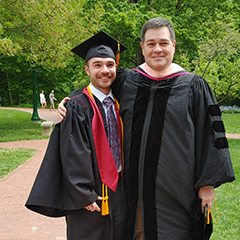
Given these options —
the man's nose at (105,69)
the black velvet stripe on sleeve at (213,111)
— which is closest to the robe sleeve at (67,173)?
the man's nose at (105,69)

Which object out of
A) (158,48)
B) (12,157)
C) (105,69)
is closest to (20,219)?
(105,69)

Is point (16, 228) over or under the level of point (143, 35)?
under

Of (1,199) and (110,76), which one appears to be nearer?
(110,76)

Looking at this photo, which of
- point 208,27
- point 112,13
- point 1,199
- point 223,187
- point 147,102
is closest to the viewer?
point 147,102

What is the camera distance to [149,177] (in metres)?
2.24

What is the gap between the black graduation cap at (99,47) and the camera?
2.37m

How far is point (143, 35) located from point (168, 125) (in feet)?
2.24

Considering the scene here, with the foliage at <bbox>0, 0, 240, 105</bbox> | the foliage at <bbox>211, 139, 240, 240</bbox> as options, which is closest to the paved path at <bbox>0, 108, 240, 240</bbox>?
the foliage at <bbox>211, 139, 240, 240</bbox>

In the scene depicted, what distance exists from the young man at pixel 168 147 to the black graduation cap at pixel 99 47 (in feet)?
0.99

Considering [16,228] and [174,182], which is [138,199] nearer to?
[174,182]

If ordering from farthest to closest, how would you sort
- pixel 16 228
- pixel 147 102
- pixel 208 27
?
pixel 208 27 < pixel 16 228 < pixel 147 102

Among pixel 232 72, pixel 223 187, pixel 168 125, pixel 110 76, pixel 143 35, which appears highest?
pixel 143 35

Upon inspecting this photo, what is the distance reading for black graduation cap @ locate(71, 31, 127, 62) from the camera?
2369mm

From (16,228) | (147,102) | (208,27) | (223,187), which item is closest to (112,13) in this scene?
(208,27)
